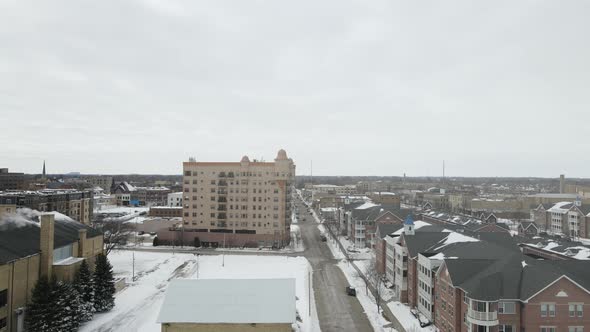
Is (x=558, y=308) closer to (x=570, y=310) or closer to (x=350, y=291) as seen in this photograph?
(x=570, y=310)

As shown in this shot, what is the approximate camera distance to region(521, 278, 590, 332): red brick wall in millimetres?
33781

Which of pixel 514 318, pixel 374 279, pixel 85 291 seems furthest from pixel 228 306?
pixel 374 279

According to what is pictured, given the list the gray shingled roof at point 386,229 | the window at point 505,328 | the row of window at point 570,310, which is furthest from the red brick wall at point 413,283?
the row of window at point 570,310

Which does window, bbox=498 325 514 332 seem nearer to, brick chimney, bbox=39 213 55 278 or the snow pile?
brick chimney, bbox=39 213 55 278

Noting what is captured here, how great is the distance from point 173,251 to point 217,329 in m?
56.7

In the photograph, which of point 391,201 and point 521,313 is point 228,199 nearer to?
point 521,313

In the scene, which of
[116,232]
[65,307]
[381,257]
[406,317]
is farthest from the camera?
[116,232]

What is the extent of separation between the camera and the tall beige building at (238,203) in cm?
9125

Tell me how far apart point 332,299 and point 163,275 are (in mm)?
27181

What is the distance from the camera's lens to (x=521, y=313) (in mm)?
34156

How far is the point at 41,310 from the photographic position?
115ft

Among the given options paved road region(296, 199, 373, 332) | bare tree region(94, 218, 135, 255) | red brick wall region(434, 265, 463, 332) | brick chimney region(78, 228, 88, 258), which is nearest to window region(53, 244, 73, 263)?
brick chimney region(78, 228, 88, 258)

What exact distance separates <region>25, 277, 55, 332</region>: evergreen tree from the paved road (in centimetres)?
2475

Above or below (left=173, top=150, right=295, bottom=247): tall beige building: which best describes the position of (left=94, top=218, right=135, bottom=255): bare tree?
below
